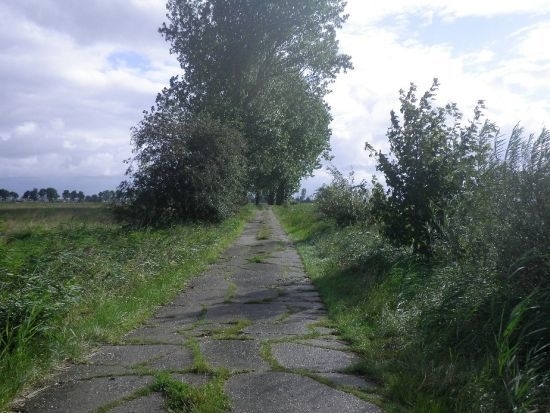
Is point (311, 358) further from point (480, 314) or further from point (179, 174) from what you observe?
point (179, 174)

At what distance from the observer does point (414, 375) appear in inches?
186

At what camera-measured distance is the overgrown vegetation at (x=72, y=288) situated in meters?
4.88

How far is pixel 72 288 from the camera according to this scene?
6.13 metres

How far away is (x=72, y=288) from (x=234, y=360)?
2.03 meters

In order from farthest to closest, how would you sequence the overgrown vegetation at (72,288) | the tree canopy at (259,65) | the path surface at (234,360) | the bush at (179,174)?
the tree canopy at (259,65), the bush at (179,174), the overgrown vegetation at (72,288), the path surface at (234,360)

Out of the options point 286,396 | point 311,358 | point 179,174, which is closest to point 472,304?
point 311,358

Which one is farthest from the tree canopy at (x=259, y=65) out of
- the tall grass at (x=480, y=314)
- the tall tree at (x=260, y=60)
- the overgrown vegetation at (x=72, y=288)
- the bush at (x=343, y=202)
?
the tall grass at (x=480, y=314)

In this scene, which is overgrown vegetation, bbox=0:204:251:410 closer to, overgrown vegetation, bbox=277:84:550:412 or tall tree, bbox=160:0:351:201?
overgrown vegetation, bbox=277:84:550:412

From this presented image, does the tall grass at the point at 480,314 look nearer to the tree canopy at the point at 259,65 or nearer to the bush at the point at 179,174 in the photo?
the bush at the point at 179,174

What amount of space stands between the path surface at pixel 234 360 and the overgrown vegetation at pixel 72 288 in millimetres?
234

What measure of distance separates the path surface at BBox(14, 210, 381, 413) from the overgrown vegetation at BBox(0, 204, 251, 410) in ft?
0.77

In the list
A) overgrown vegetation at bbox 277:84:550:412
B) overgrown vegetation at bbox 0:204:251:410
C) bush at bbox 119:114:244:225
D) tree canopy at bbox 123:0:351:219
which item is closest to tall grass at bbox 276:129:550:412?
overgrown vegetation at bbox 277:84:550:412

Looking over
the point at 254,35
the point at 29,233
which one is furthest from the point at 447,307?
the point at 254,35

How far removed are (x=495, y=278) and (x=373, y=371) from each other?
1.53 m
